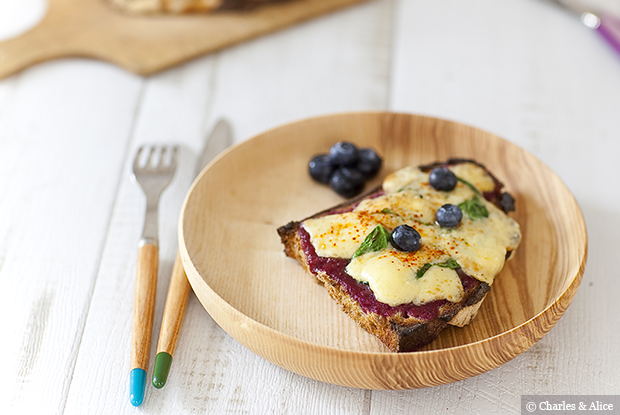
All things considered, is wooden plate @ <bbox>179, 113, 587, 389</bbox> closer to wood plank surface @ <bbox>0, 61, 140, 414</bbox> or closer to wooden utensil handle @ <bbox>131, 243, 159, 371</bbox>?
wooden utensil handle @ <bbox>131, 243, 159, 371</bbox>

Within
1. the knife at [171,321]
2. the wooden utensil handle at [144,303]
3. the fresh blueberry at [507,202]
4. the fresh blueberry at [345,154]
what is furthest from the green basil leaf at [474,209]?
the wooden utensil handle at [144,303]

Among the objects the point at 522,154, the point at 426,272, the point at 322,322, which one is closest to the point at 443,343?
the point at 426,272

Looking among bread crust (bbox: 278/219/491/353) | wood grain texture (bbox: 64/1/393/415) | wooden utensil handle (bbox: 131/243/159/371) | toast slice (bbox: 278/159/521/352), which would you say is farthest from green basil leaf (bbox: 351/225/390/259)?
wooden utensil handle (bbox: 131/243/159/371)

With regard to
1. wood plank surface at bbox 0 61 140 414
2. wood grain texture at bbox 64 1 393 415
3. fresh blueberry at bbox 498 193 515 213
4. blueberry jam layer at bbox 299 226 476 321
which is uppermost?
blueberry jam layer at bbox 299 226 476 321

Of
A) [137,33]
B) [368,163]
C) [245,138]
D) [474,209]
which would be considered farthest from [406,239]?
[137,33]

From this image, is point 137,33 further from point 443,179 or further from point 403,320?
point 403,320

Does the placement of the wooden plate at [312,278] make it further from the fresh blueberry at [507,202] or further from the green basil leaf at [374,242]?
the green basil leaf at [374,242]

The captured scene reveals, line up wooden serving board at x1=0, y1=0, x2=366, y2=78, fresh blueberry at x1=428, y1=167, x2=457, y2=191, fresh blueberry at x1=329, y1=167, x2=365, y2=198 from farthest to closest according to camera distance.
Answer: wooden serving board at x1=0, y1=0, x2=366, y2=78 → fresh blueberry at x1=329, y1=167, x2=365, y2=198 → fresh blueberry at x1=428, y1=167, x2=457, y2=191
